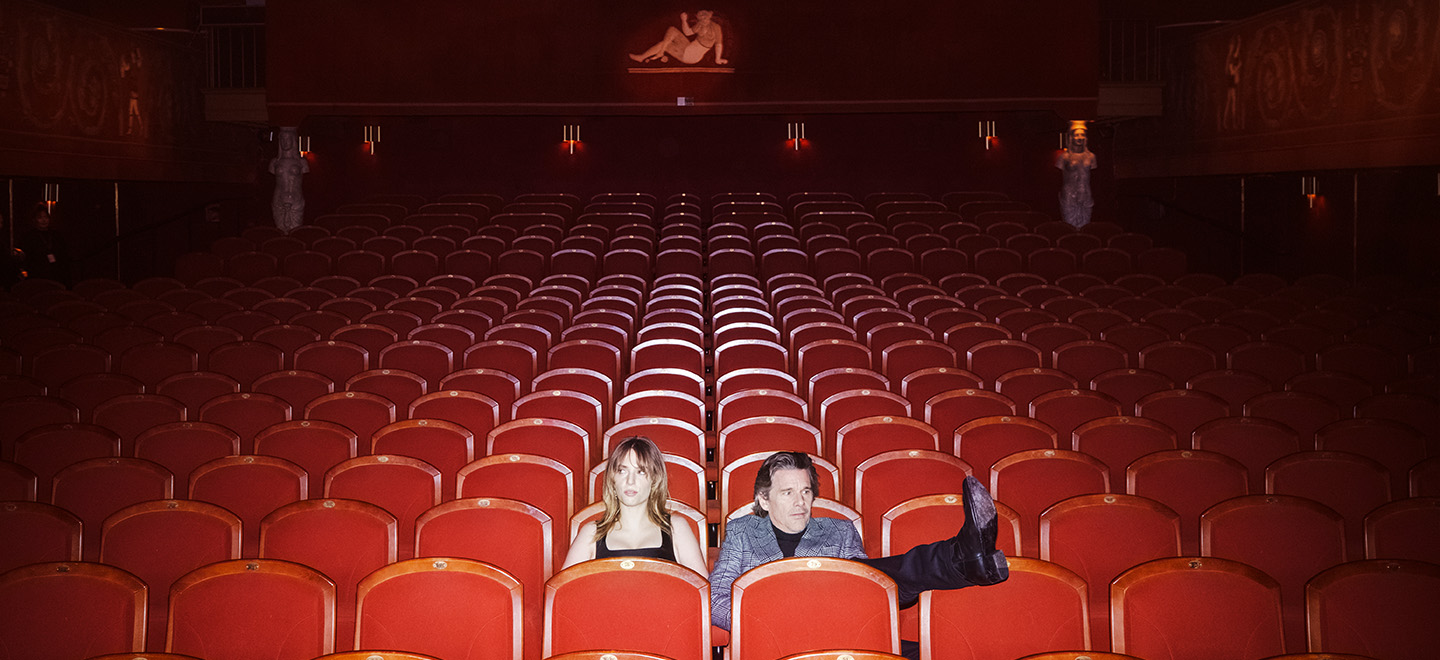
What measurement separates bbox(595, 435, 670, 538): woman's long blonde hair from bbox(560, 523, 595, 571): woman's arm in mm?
27

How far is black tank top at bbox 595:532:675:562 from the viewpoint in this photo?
371 centimetres

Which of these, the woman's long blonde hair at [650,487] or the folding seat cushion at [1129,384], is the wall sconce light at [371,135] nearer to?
the folding seat cushion at [1129,384]

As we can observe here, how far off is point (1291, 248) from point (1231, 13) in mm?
3343

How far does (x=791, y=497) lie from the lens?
358 centimetres

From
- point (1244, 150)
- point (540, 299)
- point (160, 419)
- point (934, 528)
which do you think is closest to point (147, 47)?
point (540, 299)

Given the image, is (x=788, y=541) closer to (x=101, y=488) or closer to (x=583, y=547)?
(x=583, y=547)

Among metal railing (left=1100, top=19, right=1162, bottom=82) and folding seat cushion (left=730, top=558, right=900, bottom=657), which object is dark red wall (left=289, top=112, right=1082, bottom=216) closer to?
metal railing (left=1100, top=19, right=1162, bottom=82)

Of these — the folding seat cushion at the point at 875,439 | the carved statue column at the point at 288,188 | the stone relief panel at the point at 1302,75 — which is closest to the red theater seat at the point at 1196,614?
the folding seat cushion at the point at 875,439

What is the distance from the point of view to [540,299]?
8.51m

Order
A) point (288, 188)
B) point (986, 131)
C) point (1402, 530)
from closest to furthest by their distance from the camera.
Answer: point (1402, 530)
point (288, 188)
point (986, 131)

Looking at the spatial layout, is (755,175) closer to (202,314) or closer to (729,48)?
(729,48)

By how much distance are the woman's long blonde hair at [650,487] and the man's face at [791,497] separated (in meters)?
0.42

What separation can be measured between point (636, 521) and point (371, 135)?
45.8 feet

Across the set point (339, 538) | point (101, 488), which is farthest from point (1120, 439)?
point (101, 488)
